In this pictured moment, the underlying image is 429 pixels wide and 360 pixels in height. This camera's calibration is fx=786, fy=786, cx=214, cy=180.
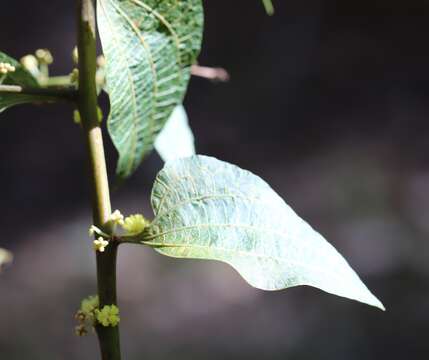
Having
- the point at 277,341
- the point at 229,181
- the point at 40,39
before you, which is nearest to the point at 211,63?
the point at 40,39

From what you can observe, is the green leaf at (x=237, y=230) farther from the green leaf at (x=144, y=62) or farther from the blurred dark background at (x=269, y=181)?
the blurred dark background at (x=269, y=181)

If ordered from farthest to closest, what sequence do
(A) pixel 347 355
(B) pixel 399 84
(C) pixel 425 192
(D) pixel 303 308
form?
(B) pixel 399 84
(C) pixel 425 192
(D) pixel 303 308
(A) pixel 347 355

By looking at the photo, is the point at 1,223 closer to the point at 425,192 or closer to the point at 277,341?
the point at 277,341

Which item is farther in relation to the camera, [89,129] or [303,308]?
[303,308]

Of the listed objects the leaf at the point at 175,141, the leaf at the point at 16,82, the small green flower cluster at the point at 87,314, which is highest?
the leaf at the point at 16,82

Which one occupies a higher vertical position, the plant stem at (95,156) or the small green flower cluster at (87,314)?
the plant stem at (95,156)

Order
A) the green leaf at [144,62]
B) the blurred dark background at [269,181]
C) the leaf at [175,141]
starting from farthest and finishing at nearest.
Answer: the blurred dark background at [269,181], the leaf at [175,141], the green leaf at [144,62]

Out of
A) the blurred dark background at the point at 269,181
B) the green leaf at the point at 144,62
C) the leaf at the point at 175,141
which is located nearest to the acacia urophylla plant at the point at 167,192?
the green leaf at the point at 144,62

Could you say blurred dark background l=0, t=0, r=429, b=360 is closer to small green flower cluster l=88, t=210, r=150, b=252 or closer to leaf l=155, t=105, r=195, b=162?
leaf l=155, t=105, r=195, b=162
